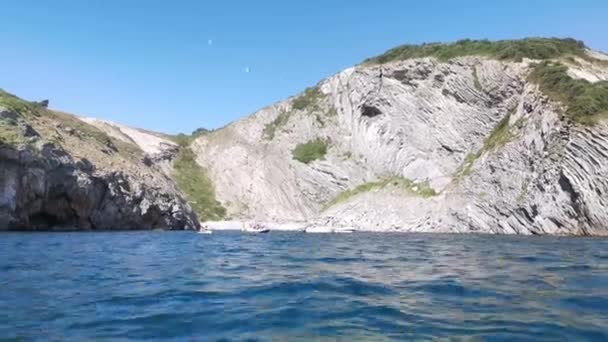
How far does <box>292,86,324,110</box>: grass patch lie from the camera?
4262 inches

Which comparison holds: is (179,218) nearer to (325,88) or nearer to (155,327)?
(325,88)

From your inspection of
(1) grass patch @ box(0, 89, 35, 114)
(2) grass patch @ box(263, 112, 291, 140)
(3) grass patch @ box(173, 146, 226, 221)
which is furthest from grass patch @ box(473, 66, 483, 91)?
(1) grass patch @ box(0, 89, 35, 114)

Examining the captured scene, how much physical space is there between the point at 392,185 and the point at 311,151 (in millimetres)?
24294

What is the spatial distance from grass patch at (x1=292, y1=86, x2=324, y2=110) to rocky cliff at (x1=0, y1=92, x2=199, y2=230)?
39664mm

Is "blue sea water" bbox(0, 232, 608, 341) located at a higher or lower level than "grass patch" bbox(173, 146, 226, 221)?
lower

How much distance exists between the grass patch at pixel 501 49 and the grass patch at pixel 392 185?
21189 millimetres

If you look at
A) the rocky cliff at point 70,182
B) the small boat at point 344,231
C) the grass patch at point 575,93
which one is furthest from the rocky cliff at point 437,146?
the rocky cliff at point 70,182

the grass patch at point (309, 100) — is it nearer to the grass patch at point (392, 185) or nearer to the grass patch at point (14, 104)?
the grass patch at point (392, 185)

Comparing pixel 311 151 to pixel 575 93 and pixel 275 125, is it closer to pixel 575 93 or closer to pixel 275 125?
pixel 275 125

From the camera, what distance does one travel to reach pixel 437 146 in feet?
261

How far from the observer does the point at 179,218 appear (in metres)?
72.9

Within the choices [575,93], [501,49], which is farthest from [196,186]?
[575,93]

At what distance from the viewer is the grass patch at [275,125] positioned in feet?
359

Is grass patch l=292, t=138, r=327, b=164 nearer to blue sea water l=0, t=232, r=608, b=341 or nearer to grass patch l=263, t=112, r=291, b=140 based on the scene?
grass patch l=263, t=112, r=291, b=140
